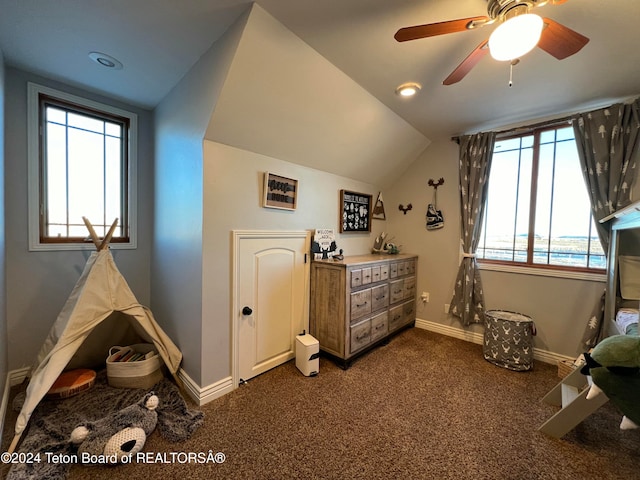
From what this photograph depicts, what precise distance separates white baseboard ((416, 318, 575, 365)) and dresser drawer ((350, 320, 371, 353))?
3.73 feet

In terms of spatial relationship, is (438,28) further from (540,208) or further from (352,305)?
(540,208)

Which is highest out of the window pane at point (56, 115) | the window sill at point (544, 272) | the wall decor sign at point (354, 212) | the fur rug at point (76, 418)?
the window pane at point (56, 115)

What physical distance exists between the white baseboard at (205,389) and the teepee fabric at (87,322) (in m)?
0.13

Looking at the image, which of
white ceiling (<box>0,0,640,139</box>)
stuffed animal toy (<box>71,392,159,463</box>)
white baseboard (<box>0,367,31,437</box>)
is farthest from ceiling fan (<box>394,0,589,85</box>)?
white baseboard (<box>0,367,31,437</box>)

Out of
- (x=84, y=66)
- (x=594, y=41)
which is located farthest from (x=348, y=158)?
(x=84, y=66)

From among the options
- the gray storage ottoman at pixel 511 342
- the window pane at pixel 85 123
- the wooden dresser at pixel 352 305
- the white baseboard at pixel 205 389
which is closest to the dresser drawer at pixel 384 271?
the wooden dresser at pixel 352 305

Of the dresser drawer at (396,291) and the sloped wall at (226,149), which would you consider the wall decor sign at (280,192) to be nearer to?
the sloped wall at (226,149)

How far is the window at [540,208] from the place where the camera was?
2.38m

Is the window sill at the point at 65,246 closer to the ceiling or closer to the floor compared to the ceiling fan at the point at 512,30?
closer to the floor

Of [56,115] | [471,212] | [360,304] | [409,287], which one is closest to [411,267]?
[409,287]

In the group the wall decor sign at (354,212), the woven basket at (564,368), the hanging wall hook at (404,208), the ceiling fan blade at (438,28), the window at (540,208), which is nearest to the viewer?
the ceiling fan blade at (438,28)

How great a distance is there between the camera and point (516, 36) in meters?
1.04

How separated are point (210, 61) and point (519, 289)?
136 inches

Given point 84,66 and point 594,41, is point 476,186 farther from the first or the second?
point 84,66
